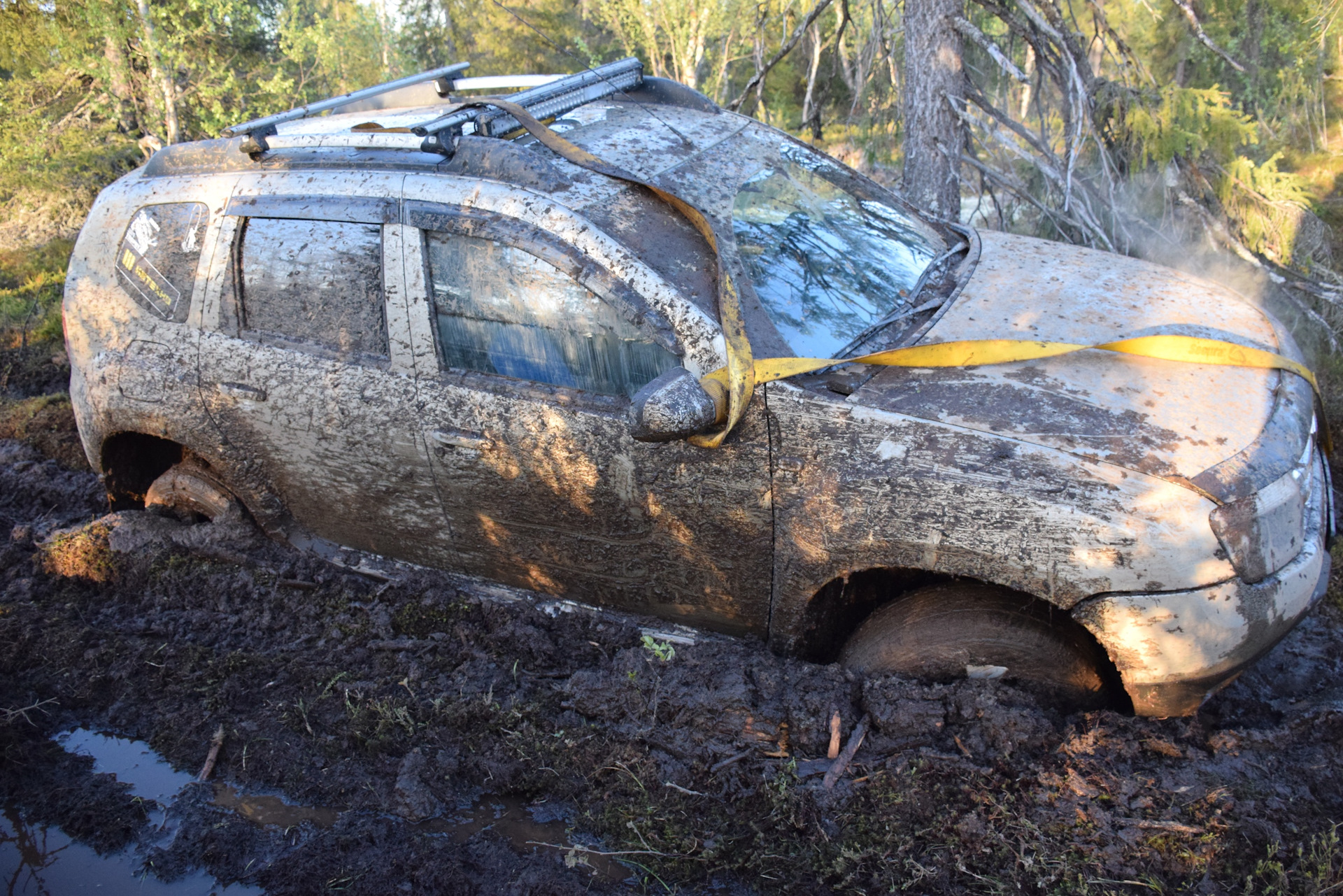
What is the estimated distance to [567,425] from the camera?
2.79 metres

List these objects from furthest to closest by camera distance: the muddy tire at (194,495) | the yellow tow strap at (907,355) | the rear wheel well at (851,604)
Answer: the muddy tire at (194,495)
the rear wheel well at (851,604)
the yellow tow strap at (907,355)

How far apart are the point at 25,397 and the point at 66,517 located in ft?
7.27

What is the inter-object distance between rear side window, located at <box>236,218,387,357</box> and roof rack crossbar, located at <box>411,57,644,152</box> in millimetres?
412

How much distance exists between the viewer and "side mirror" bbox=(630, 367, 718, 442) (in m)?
2.32

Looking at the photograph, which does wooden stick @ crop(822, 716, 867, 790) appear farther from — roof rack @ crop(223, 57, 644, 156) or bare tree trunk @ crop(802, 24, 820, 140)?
bare tree trunk @ crop(802, 24, 820, 140)

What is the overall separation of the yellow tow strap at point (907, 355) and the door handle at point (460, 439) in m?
0.80

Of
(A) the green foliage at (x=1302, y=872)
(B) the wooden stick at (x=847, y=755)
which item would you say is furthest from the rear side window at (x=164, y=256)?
(A) the green foliage at (x=1302, y=872)

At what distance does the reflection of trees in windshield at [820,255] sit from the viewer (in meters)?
2.91

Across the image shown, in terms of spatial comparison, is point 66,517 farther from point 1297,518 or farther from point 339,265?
point 1297,518

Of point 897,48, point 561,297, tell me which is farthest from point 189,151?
point 897,48

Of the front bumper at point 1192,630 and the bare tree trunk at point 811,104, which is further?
the bare tree trunk at point 811,104

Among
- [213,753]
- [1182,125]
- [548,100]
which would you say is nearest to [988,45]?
[1182,125]

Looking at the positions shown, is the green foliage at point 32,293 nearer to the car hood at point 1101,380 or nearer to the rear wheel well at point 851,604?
the rear wheel well at point 851,604

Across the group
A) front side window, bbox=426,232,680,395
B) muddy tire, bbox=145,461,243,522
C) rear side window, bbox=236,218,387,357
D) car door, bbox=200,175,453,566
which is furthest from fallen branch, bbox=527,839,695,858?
muddy tire, bbox=145,461,243,522
